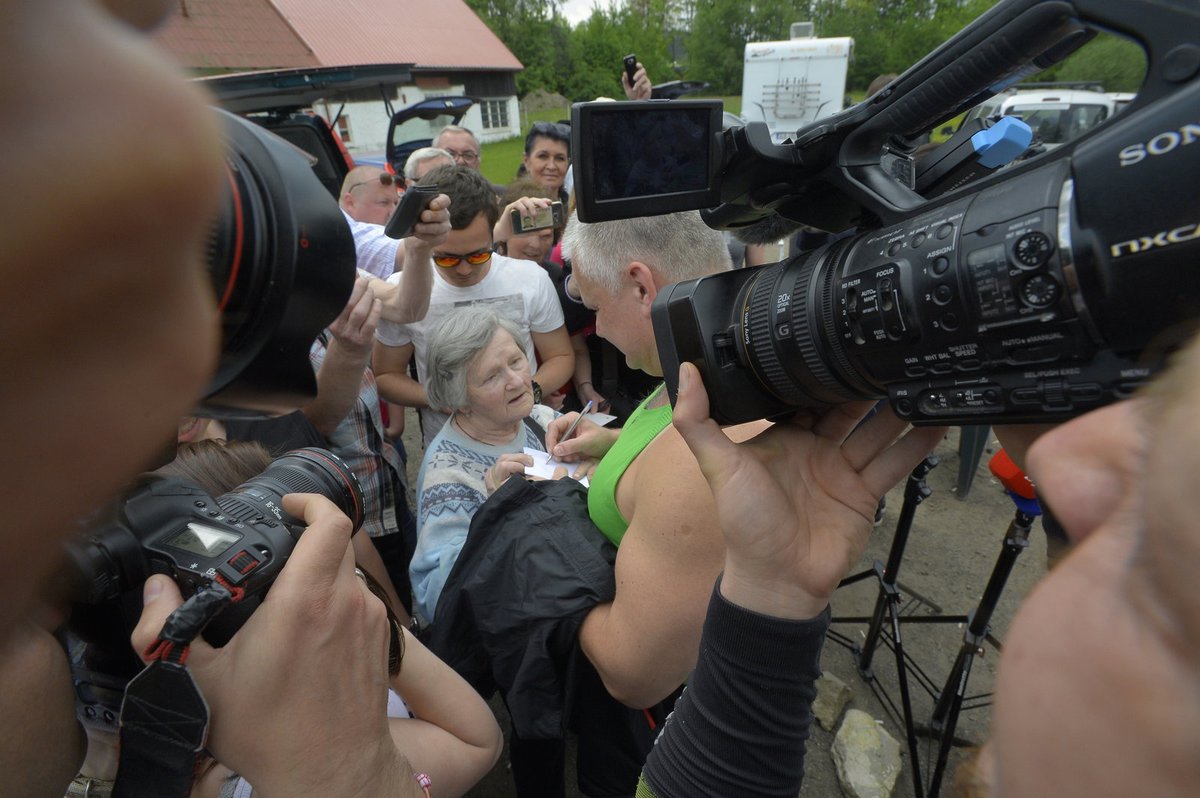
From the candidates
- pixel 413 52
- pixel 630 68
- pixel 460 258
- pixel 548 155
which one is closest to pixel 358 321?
pixel 460 258

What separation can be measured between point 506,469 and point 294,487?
3.66 ft

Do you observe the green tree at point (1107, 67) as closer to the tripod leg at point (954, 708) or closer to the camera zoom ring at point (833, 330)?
the tripod leg at point (954, 708)

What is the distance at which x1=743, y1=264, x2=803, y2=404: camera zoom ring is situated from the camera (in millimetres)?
1043

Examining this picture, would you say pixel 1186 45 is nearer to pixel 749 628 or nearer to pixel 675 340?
pixel 675 340

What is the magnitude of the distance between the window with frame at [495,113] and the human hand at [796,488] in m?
34.0

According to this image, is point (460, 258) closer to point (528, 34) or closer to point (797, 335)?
point (797, 335)

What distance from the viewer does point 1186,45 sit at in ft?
2.09

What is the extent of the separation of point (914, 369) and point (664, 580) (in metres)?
0.75

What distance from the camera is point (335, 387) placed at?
2.31m

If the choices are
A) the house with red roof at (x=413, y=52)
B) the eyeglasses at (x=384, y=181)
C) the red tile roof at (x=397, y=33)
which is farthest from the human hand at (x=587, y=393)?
the red tile roof at (x=397, y=33)

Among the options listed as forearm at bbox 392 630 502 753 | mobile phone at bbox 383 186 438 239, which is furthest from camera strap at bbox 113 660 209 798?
mobile phone at bbox 383 186 438 239

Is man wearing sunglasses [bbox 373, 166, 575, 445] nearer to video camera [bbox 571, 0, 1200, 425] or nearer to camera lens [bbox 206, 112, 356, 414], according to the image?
video camera [bbox 571, 0, 1200, 425]

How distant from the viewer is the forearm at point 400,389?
3150 millimetres

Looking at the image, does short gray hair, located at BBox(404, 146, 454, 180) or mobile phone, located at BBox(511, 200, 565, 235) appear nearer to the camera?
mobile phone, located at BBox(511, 200, 565, 235)
